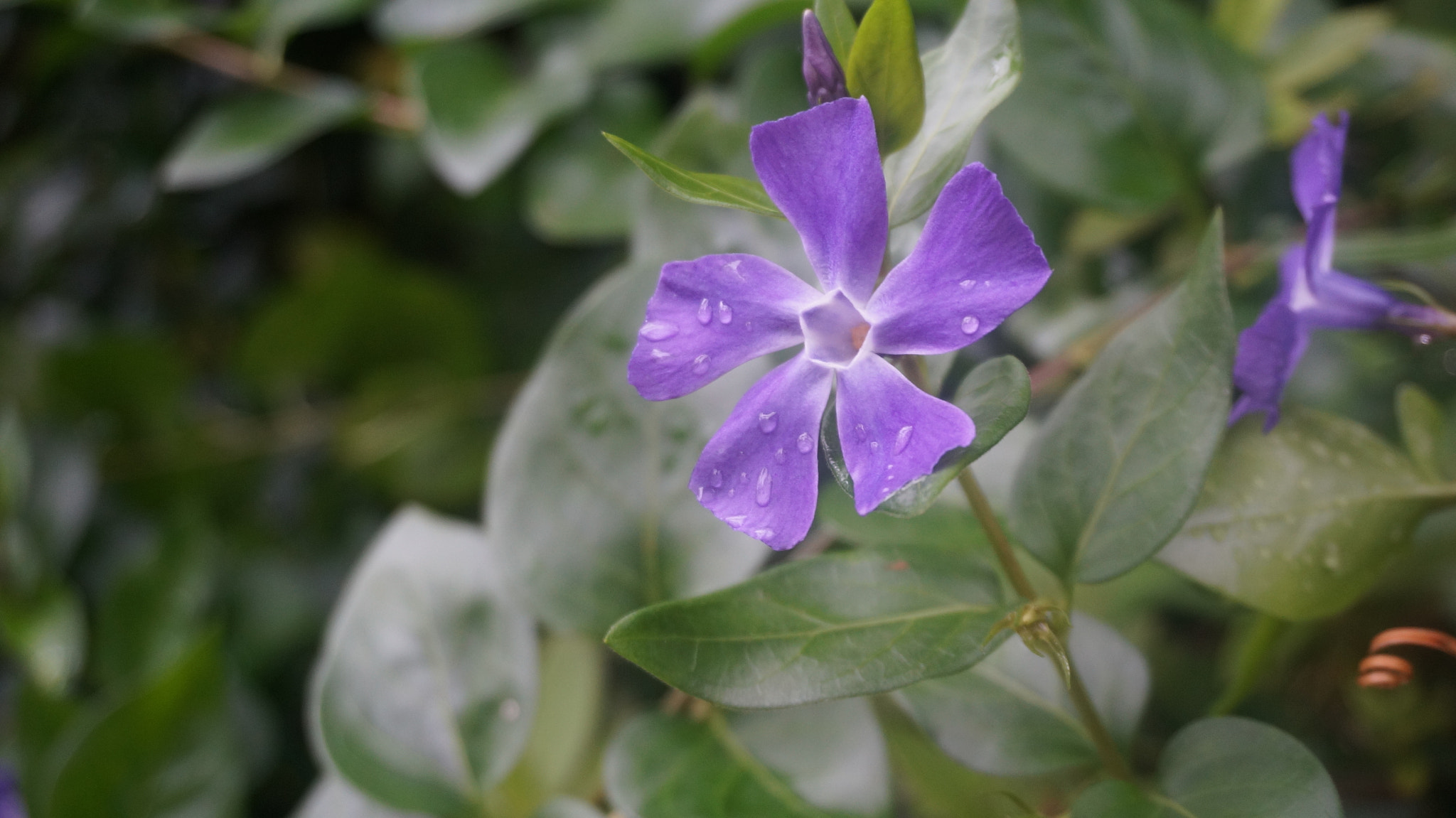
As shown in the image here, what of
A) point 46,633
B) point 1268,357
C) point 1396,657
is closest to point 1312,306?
point 1268,357

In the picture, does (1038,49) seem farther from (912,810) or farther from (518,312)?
(518,312)

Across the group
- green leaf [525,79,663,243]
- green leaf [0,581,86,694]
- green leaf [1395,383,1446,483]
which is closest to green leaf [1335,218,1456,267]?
green leaf [1395,383,1446,483]

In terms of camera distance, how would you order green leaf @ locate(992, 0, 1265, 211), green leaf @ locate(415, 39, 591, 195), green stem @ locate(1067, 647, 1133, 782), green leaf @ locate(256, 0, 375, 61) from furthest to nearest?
1. green leaf @ locate(256, 0, 375, 61)
2. green leaf @ locate(415, 39, 591, 195)
3. green leaf @ locate(992, 0, 1265, 211)
4. green stem @ locate(1067, 647, 1133, 782)

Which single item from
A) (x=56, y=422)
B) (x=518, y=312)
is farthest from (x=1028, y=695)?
(x=56, y=422)

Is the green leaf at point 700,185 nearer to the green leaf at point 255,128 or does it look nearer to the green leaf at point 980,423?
the green leaf at point 980,423

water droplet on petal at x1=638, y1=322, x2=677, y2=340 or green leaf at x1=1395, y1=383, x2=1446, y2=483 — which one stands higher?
water droplet on petal at x1=638, y1=322, x2=677, y2=340

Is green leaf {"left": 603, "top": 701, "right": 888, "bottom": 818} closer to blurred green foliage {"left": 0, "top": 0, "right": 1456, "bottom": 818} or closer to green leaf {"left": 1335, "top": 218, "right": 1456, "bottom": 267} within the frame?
blurred green foliage {"left": 0, "top": 0, "right": 1456, "bottom": 818}
